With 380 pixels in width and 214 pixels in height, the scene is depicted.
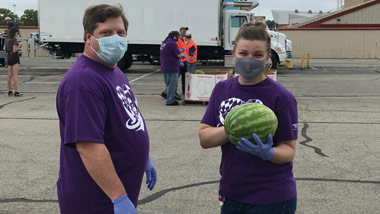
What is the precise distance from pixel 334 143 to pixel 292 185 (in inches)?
187

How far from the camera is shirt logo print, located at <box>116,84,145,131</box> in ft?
7.52

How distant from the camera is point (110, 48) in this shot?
2.27m

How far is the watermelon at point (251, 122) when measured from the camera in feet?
7.34

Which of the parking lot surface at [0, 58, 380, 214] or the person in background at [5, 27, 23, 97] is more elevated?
the person in background at [5, 27, 23, 97]

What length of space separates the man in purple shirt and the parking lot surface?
209 cm

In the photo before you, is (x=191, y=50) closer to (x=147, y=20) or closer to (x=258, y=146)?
(x=147, y=20)

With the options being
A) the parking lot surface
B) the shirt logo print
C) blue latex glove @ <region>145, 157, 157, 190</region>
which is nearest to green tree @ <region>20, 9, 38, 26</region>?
the parking lot surface

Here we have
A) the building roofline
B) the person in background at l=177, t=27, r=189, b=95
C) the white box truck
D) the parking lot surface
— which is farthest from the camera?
the building roofline

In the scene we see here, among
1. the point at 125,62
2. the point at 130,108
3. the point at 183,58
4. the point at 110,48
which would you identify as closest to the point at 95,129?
the point at 130,108

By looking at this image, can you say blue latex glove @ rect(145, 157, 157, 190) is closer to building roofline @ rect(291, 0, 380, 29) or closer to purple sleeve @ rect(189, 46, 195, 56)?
purple sleeve @ rect(189, 46, 195, 56)

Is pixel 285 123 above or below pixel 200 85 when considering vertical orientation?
above

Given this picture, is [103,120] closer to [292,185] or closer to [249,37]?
[249,37]

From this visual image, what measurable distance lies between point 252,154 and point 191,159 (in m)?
3.74

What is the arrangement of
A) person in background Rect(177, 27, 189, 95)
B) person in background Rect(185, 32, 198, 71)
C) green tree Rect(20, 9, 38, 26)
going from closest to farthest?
1. person in background Rect(177, 27, 189, 95)
2. person in background Rect(185, 32, 198, 71)
3. green tree Rect(20, 9, 38, 26)
